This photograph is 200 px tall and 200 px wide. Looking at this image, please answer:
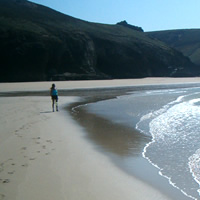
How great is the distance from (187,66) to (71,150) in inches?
3276

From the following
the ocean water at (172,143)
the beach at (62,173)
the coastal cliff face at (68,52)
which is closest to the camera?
the beach at (62,173)

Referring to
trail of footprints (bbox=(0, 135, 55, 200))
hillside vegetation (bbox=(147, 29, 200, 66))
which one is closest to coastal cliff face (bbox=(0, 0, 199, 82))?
trail of footprints (bbox=(0, 135, 55, 200))

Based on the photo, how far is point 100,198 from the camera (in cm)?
532

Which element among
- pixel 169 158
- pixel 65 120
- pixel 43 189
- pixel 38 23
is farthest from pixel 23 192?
pixel 38 23

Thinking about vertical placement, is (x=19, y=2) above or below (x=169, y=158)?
above

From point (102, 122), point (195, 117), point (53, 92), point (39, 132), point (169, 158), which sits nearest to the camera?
point (169, 158)

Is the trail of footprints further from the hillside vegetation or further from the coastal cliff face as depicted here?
the hillside vegetation

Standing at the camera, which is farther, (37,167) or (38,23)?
(38,23)

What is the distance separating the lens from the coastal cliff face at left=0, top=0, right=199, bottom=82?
56.4 metres

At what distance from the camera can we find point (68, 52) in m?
62.6

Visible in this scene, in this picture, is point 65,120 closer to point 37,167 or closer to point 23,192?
point 37,167

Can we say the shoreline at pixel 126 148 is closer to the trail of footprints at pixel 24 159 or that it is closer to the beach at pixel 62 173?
the beach at pixel 62 173

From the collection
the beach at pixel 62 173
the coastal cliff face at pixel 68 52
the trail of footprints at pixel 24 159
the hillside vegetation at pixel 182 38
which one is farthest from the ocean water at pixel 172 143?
the hillside vegetation at pixel 182 38

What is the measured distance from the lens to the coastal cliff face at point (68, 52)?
→ 5644cm
